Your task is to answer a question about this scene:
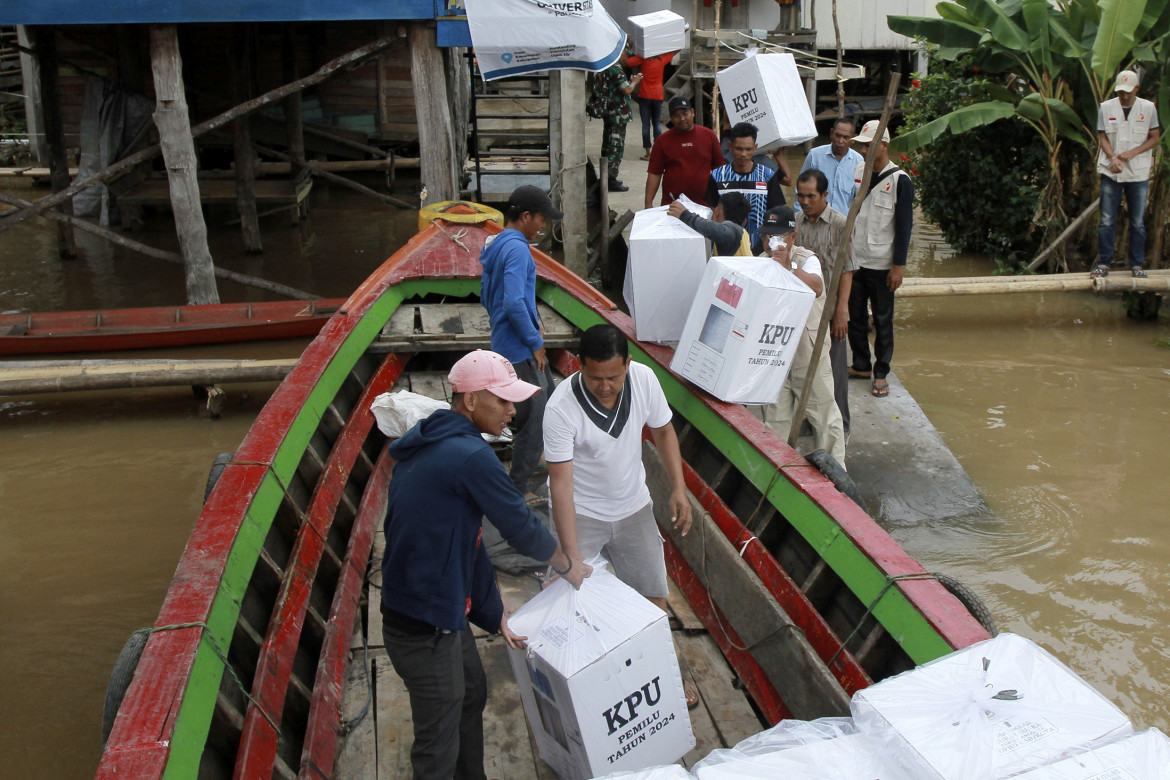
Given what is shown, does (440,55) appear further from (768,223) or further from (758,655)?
(758,655)

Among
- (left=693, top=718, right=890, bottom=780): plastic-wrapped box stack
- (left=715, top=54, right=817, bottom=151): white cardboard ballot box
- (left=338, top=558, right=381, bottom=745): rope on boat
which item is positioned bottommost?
(left=338, top=558, right=381, bottom=745): rope on boat

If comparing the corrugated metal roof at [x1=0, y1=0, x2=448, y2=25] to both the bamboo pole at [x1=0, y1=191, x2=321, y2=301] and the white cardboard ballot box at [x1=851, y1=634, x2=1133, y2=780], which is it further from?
the white cardboard ballot box at [x1=851, y1=634, x2=1133, y2=780]

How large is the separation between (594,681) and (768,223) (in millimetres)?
2689

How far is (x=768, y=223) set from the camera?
4.69 metres

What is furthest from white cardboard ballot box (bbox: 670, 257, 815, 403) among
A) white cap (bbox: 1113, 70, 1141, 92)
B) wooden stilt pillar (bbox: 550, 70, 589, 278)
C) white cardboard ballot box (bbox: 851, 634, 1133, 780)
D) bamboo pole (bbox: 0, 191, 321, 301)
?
bamboo pole (bbox: 0, 191, 321, 301)

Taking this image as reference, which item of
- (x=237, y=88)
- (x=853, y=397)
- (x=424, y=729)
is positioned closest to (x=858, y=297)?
(x=853, y=397)

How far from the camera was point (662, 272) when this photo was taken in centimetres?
484

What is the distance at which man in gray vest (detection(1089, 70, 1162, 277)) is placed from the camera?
26.7 ft

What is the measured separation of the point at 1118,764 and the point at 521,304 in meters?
2.90

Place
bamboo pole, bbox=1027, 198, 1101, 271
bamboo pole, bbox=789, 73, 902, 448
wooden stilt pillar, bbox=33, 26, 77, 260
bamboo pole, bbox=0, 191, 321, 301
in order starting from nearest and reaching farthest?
bamboo pole, bbox=789, 73, 902, 448, bamboo pole, bbox=0, 191, 321, 301, bamboo pole, bbox=1027, 198, 1101, 271, wooden stilt pillar, bbox=33, 26, 77, 260

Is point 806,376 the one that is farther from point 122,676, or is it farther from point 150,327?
point 150,327

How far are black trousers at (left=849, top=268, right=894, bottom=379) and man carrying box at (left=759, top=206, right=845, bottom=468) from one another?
1.46 metres

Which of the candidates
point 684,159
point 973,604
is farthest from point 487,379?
point 684,159

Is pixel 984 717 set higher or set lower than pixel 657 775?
higher
